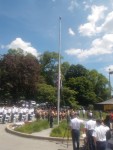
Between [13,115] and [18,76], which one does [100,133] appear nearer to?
[13,115]

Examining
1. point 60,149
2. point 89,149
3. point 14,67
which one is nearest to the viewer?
point 89,149

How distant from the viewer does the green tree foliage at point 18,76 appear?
61.6 metres

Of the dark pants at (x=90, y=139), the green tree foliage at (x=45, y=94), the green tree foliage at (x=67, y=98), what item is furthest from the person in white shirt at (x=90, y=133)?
the green tree foliage at (x=67, y=98)

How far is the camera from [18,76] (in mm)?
61562

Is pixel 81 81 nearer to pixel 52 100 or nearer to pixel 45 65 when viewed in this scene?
pixel 45 65

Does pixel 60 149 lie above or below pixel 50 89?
below

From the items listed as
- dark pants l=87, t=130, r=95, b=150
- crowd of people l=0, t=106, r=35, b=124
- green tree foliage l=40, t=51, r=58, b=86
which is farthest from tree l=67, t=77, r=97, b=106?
dark pants l=87, t=130, r=95, b=150

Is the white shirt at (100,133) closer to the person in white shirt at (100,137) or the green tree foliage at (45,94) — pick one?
the person in white shirt at (100,137)

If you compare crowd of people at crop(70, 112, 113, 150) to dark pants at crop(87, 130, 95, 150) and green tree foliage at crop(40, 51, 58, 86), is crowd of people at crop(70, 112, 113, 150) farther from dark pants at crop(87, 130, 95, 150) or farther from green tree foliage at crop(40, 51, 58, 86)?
green tree foliage at crop(40, 51, 58, 86)

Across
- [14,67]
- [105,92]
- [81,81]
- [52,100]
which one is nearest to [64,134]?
[14,67]

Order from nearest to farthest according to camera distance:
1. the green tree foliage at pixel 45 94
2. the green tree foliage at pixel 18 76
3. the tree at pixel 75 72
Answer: the green tree foliage at pixel 18 76
the green tree foliage at pixel 45 94
the tree at pixel 75 72

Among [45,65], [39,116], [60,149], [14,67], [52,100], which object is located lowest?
[60,149]

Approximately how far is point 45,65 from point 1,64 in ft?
83.7

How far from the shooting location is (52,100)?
67.2 m
